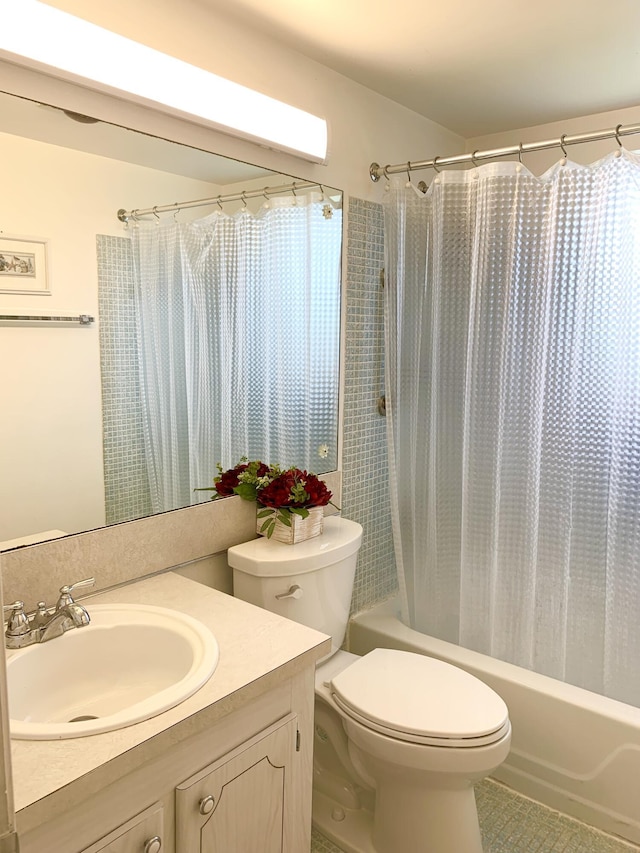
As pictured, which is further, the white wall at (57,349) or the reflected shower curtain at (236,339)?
the reflected shower curtain at (236,339)

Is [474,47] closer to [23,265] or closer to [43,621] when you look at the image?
[23,265]

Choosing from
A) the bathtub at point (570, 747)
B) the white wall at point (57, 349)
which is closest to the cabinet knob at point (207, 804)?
the white wall at point (57, 349)

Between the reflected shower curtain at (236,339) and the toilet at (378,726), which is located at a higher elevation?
the reflected shower curtain at (236,339)

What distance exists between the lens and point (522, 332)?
198 cm

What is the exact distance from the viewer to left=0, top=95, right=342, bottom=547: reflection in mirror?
1.36 m

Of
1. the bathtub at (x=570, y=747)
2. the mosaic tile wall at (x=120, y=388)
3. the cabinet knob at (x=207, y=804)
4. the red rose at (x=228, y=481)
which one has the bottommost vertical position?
the bathtub at (x=570, y=747)

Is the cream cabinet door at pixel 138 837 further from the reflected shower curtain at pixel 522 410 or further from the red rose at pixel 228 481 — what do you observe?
the reflected shower curtain at pixel 522 410

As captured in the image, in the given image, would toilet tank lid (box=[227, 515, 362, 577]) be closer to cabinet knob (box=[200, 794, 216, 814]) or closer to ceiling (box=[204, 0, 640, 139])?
cabinet knob (box=[200, 794, 216, 814])

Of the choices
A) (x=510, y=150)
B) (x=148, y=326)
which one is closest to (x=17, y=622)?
(x=148, y=326)

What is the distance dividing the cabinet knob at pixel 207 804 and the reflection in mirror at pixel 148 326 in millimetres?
654

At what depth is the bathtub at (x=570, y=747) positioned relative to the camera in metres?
1.79

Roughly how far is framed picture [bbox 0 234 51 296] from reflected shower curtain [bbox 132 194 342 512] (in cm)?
24

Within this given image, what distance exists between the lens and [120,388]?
1.55 metres

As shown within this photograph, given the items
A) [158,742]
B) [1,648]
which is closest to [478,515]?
[158,742]
